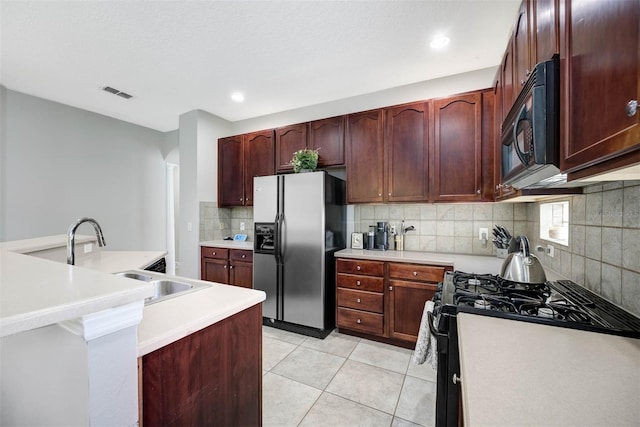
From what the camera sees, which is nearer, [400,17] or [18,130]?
[400,17]

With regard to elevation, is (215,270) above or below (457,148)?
below

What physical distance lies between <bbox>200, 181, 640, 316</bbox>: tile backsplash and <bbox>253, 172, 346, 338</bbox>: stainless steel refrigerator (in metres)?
0.63

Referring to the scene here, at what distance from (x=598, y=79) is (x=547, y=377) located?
77 cm

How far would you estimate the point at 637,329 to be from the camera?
2.92 ft

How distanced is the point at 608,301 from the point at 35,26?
13.0 feet

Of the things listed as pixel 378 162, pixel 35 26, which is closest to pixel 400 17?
pixel 378 162

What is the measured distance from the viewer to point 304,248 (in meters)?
2.75

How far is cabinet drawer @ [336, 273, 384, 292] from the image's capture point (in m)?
2.53

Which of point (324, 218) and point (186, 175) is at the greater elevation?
point (186, 175)

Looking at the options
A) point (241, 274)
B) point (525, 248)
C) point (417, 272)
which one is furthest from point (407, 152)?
point (241, 274)

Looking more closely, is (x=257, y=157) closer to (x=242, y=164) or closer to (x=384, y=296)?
(x=242, y=164)

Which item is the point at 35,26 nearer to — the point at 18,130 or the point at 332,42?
the point at 18,130

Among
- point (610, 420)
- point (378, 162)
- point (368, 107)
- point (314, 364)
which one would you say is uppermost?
point (368, 107)

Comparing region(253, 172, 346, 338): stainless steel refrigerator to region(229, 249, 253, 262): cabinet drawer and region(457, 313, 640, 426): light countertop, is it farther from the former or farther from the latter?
region(457, 313, 640, 426): light countertop
